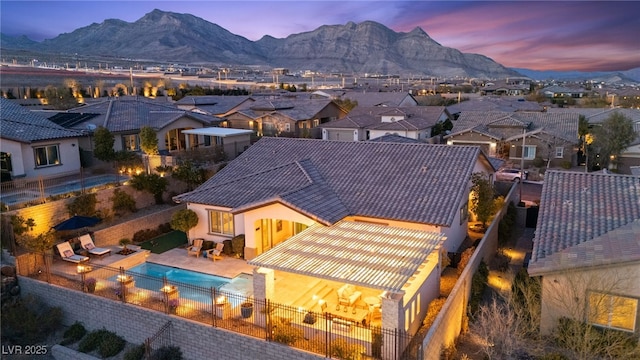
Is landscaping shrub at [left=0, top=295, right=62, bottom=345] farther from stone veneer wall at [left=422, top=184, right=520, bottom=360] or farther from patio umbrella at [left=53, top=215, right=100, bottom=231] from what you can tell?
stone veneer wall at [left=422, top=184, right=520, bottom=360]

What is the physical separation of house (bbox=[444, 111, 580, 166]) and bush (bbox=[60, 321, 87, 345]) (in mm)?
40649

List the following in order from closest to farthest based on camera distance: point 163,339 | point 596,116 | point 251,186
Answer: point 163,339
point 251,186
point 596,116

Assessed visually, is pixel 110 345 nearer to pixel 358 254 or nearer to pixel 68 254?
pixel 68 254

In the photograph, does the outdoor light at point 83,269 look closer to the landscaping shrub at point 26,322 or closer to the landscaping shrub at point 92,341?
the landscaping shrub at point 26,322

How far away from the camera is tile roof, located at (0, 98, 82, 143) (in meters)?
27.7

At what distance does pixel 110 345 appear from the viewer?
16531mm

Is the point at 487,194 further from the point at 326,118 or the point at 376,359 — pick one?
the point at 326,118

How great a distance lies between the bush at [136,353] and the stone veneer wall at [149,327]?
413 millimetres

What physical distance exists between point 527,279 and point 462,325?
2767 mm

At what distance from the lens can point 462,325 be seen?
1619 cm

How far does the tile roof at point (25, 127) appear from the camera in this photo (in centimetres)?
2772

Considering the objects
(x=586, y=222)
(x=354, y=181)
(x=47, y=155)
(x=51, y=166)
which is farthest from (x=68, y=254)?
(x=586, y=222)

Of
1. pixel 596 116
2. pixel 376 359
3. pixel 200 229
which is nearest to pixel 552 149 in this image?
pixel 596 116

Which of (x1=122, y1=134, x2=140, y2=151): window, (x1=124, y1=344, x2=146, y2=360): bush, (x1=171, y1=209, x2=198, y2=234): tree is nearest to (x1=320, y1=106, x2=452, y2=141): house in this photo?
(x1=122, y1=134, x2=140, y2=151): window
